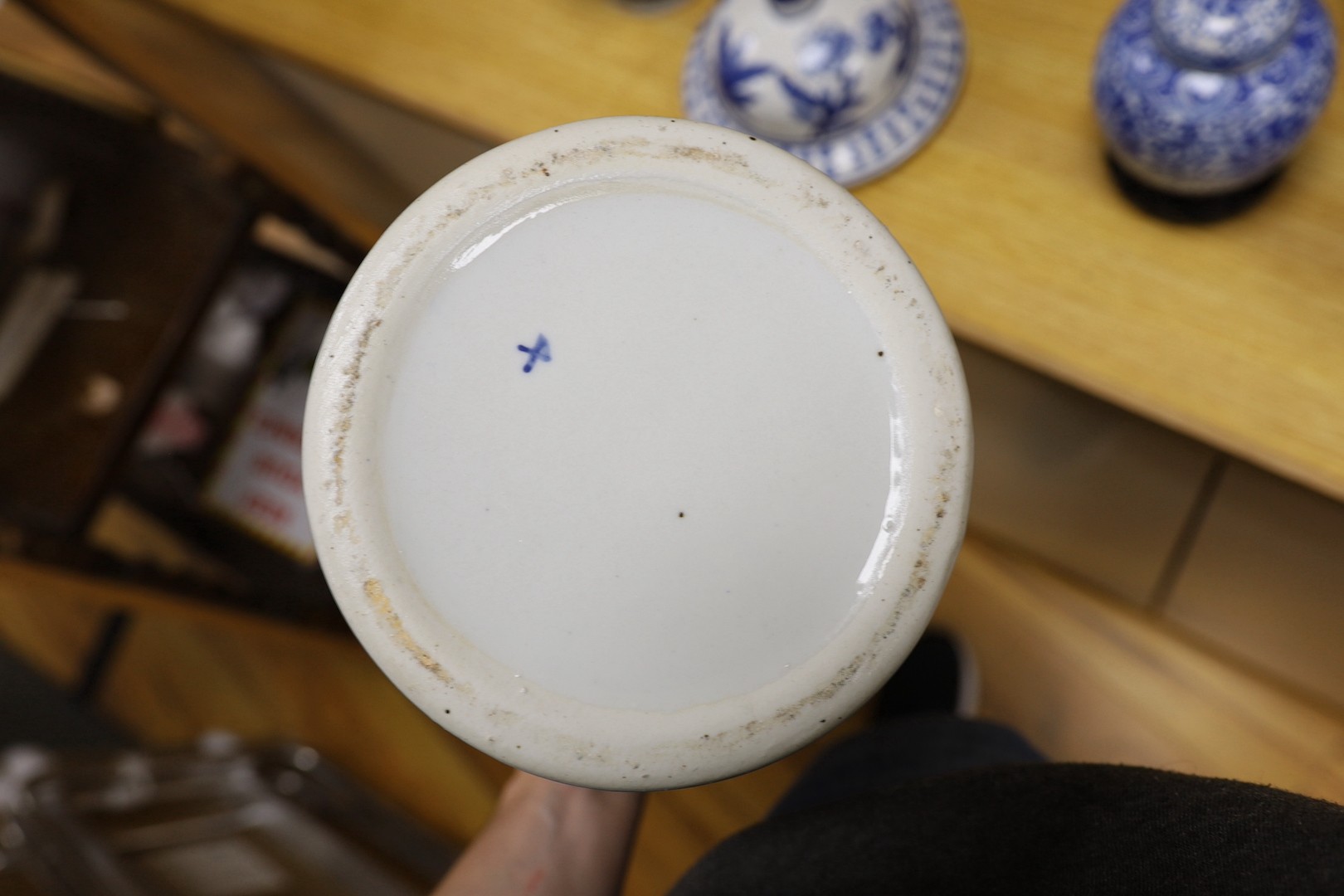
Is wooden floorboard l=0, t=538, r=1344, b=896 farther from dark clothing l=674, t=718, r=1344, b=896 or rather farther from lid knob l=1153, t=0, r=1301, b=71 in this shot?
lid knob l=1153, t=0, r=1301, b=71

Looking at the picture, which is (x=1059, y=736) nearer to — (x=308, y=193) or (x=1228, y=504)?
(x=1228, y=504)

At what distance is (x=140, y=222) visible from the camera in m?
1.32

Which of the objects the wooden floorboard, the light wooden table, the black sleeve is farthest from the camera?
the wooden floorboard

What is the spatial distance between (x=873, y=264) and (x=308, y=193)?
4.09 feet

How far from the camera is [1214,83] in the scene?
23.5 inches

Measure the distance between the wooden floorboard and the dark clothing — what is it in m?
0.81

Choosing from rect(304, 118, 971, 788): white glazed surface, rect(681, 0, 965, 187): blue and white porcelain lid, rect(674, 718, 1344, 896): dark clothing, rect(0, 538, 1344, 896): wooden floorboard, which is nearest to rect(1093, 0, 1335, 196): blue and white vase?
rect(681, 0, 965, 187): blue and white porcelain lid

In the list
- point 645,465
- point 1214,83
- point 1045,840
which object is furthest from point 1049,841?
point 1214,83

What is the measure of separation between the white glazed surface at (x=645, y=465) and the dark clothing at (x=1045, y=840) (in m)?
0.17

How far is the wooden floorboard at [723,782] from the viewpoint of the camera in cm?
124

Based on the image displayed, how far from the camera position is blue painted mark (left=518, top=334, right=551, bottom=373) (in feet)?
1.64

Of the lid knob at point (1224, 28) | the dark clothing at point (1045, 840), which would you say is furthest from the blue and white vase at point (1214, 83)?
the dark clothing at point (1045, 840)

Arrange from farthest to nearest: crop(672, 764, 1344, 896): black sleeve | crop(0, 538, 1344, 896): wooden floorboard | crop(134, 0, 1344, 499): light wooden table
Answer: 1. crop(0, 538, 1344, 896): wooden floorboard
2. crop(134, 0, 1344, 499): light wooden table
3. crop(672, 764, 1344, 896): black sleeve

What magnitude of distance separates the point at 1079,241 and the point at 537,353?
1.49 ft
